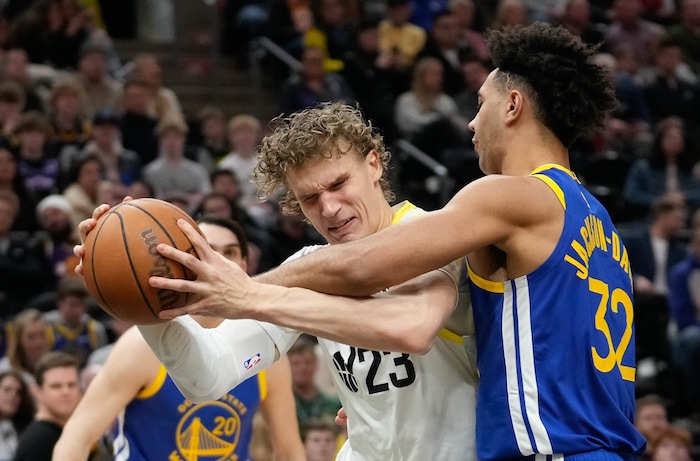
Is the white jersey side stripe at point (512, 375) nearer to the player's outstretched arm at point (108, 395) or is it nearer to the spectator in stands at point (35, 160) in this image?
the player's outstretched arm at point (108, 395)

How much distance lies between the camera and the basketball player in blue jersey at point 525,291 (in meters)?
3.20

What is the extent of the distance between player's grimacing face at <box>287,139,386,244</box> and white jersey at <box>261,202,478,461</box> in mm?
363

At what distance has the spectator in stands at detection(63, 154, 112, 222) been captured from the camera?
9227 millimetres

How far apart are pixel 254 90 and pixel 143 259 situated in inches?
389

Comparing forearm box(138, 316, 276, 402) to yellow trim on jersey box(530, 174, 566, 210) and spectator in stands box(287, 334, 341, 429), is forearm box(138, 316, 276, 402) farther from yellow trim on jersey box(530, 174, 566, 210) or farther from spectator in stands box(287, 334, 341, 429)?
spectator in stands box(287, 334, 341, 429)

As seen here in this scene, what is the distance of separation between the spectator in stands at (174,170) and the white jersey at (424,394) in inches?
246

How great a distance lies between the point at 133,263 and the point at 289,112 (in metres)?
8.40

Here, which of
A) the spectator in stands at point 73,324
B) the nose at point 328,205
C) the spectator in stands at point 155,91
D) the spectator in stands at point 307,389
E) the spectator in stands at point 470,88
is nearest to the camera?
the nose at point 328,205

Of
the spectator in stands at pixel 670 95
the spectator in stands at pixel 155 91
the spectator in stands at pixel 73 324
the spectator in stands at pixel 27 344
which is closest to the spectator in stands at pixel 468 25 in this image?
the spectator in stands at pixel 670 95

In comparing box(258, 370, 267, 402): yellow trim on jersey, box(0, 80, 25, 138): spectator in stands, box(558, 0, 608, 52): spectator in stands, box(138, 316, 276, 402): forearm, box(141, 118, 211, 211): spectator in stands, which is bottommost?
box(558, 0, 608, 52): spectator in stands

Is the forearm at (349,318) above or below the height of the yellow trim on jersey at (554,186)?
below

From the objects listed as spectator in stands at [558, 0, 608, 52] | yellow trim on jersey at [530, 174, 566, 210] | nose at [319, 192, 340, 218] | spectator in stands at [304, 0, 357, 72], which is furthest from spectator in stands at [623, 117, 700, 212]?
yellow trim on jersey at [530, 174, 566, 210]

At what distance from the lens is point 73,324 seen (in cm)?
830

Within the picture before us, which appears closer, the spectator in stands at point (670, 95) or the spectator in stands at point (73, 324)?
the spectator in stands at point (73, 324)
